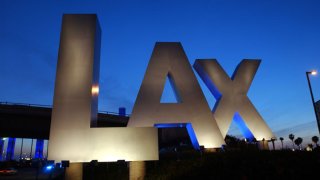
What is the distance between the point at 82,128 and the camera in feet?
47.3

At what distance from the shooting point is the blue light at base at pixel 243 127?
20.1m

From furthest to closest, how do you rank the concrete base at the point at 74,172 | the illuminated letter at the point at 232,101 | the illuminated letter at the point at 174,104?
the illuminated letter at the point at 232,101 → the illuminated letter at the point at 174,104 → the concrete base at the point at 74,172

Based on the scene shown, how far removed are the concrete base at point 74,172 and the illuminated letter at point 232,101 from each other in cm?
950

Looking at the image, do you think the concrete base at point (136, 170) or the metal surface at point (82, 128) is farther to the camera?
the concrete base at point (136, 170)

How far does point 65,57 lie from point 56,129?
12.9ft

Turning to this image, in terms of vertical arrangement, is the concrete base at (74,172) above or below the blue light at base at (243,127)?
below

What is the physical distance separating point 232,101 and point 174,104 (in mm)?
4630

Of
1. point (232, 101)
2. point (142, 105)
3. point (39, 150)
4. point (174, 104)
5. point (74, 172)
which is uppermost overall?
point (39, 150)

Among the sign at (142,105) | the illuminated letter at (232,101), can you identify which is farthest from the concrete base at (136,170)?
the illuminated letter at (232,101)

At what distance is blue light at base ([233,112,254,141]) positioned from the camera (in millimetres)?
Result: 20109

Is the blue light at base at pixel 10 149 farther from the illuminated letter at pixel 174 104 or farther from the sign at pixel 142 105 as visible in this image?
the illuminated letter at pixel 174 104

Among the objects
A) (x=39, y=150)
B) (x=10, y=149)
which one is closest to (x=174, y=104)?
(x=10, y=149)

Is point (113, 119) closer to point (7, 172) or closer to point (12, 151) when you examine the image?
point (7, 172)

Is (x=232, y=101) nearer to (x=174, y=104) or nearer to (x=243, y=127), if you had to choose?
(x=243, y=127)
